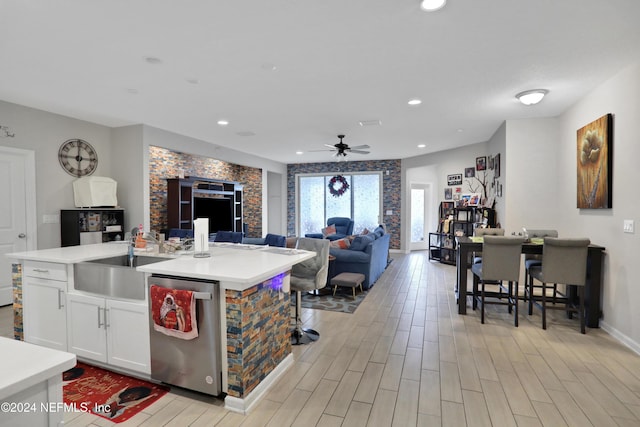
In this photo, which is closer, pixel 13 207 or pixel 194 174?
pixel 13 207

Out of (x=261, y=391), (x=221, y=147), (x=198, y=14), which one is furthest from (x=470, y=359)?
(x=221, y=147)

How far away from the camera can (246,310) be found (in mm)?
2205

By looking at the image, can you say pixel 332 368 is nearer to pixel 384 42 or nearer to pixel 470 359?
pixel 470 359

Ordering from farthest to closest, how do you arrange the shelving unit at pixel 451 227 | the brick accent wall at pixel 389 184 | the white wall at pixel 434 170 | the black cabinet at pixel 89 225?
the brick accent wall at pixel 389 184, the white wall at pixel 434 170, the shelving unit at pixel 451 227, the black cabinet at pixel 89 225

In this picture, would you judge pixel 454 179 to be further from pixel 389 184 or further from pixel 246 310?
pixel 246 310

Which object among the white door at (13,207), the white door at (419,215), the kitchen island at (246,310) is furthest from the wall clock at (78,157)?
the white door at (419,215)

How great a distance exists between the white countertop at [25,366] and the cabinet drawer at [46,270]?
2033 mm

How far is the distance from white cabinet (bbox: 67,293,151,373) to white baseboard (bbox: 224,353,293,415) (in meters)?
0.72

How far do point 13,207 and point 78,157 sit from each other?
1.15 m

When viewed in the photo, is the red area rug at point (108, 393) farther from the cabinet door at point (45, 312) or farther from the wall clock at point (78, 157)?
the wall clock at point (78, 157)

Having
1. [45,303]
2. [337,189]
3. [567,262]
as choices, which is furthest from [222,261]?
[337,189]

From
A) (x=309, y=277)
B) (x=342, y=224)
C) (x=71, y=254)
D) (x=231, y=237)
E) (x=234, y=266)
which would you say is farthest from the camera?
(x=342, y=224)

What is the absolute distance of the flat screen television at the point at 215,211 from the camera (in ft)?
23.1

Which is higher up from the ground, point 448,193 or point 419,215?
point 448,193
